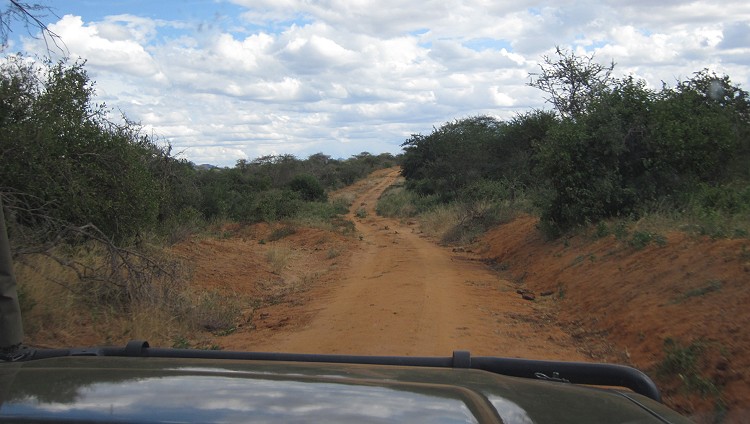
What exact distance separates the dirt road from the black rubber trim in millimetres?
4578

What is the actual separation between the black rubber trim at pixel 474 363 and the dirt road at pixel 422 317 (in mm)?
4578

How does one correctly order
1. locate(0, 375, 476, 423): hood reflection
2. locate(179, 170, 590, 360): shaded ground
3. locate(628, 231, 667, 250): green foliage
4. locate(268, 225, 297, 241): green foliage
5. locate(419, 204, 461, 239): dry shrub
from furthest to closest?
locate(419, 204, 461, 239): dry shrub, locate(268, 225, 297, 241): green foliage, locate(628, 231, 667, 250): green foliage, locate(179, 170, 590, 360): shaded ground, locate(0, 375, 476, 423): hood reflection

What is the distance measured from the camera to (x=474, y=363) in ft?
10.7

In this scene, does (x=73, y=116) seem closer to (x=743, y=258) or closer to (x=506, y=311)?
(x=506, y=311)

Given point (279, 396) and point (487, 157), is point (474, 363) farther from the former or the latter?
point (487, 157)

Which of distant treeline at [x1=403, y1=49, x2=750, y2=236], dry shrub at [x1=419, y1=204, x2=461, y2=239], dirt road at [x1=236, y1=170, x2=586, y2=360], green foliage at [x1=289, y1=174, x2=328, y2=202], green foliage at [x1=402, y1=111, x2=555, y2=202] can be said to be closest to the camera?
dirt road at [x1=236, y1=170, x2=586, y2=360]

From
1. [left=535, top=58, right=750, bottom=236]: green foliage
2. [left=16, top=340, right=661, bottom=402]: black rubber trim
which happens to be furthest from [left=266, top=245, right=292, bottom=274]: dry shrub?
[left=16, top=340, right=661, bottom=402]: black rubber trim

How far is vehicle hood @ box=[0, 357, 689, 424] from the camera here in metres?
1.91

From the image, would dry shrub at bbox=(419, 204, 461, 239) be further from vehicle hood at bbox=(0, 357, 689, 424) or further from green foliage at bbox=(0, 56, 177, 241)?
vehicle hood at bbox=(0, 357, 689, 424)

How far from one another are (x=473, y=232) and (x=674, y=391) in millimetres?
17347

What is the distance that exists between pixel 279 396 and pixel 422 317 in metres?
8.05

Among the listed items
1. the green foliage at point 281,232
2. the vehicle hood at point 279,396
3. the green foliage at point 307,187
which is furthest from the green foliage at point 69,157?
the green foliage at point 307,187

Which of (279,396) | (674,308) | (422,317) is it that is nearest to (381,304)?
(422,317)

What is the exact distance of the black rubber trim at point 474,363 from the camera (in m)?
3.09
